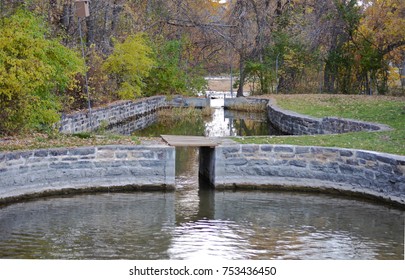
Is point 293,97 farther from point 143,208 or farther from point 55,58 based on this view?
point 143,208

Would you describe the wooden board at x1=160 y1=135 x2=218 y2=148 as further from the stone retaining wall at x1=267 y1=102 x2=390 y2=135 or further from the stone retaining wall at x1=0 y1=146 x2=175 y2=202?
the stone retaining wall at x1=267 y1=102 x2=390 y2=135

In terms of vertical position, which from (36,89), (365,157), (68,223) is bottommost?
(68,223)

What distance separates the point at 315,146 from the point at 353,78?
742 inches

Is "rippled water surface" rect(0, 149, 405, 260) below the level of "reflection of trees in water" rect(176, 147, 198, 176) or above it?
below

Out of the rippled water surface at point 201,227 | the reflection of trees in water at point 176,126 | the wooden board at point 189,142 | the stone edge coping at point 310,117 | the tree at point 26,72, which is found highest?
the tree at point 26,72

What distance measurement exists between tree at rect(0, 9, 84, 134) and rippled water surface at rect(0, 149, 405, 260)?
2.54 meters

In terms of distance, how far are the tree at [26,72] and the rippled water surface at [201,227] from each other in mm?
2542

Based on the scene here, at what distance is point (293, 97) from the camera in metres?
28.9

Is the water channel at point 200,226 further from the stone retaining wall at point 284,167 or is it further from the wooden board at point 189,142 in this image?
the wooden board at point 189,142

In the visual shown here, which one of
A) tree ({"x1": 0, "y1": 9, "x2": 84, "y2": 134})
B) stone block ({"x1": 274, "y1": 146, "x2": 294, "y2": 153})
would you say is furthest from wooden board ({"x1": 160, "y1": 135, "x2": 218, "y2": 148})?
tree ({"x1": 0, "y1": 9, "x2": 84, "y2": 134})

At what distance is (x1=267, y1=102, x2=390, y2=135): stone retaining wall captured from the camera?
17.3m

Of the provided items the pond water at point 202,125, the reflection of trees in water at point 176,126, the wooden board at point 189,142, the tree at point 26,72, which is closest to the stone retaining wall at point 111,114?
the pond water at point 202,125

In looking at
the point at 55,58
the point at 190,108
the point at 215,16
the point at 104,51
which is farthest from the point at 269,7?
the point at 55,58

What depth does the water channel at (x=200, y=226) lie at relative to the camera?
8.58m
